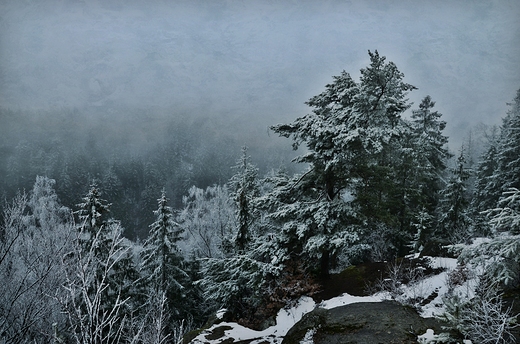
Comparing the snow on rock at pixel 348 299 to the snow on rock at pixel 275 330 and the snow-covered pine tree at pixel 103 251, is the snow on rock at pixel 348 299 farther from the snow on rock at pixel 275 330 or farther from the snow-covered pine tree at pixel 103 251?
the snow-covered pine tree at pixel 103 251

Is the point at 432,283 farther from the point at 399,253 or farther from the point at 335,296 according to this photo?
the point at 399,253

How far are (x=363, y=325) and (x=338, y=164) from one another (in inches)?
238

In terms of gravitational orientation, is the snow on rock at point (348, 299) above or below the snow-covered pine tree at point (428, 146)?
below

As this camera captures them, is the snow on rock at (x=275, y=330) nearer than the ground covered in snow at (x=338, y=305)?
No

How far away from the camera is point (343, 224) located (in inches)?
464

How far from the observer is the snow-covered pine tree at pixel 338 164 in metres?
11.0

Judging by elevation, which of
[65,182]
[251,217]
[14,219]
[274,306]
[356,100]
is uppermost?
[356,100]

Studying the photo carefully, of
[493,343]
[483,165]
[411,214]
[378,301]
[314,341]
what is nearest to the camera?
[493,343]

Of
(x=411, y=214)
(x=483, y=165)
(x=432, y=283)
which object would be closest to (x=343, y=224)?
(x=432, y=283)

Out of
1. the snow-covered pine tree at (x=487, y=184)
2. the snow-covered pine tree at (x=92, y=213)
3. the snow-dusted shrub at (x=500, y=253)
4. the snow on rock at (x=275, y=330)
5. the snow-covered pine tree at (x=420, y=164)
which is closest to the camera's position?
the snow-dusted shrub at (x=500, y=253)

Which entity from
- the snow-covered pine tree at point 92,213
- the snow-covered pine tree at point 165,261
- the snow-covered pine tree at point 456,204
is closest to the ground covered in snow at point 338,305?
the snow-covered pine tree at point 165,261

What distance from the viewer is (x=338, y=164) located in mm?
11719

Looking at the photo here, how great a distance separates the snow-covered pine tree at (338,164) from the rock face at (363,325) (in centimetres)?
245

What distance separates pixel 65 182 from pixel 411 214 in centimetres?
8430
